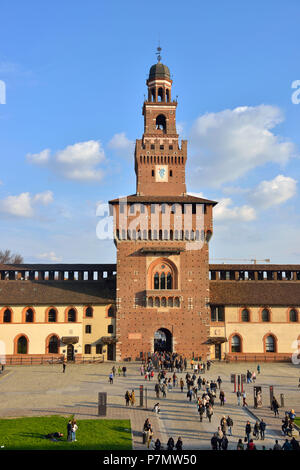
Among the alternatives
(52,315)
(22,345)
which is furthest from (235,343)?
(22,345)

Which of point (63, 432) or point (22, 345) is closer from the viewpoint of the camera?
point (63, 432)

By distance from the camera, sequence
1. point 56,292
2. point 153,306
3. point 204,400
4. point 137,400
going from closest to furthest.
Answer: point 204,400
point 137,400
point 153,306
point 56,292

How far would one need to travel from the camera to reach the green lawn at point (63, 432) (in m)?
21.2

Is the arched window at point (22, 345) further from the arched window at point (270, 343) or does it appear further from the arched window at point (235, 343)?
the arched window at point (270, 343)

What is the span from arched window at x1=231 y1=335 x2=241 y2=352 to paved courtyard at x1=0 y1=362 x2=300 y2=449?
586cm

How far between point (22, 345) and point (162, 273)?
19.7 m

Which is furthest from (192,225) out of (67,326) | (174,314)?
(67,326)

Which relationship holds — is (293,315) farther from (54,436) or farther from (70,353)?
(54,436)

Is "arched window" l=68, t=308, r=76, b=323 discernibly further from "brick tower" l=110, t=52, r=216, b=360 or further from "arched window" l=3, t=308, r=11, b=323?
"arched window" l=3, t=308, r=11, b=323

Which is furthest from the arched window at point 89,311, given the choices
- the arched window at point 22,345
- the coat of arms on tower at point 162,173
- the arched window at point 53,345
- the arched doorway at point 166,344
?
the coat of arms on tower at point 162,173

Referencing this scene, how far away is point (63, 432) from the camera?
23562mm
